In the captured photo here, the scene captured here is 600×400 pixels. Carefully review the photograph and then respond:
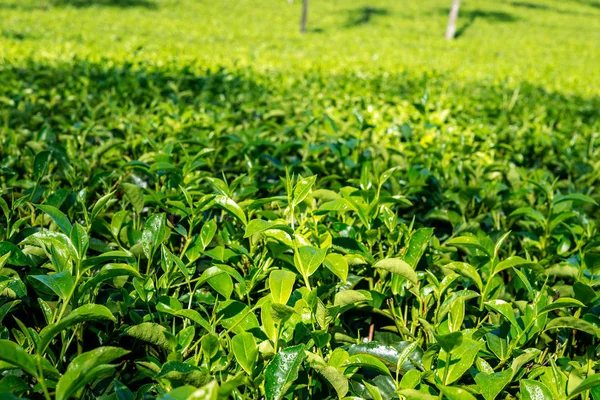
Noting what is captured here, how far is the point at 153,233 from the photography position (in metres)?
1.43

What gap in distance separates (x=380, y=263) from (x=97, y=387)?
2.33ft

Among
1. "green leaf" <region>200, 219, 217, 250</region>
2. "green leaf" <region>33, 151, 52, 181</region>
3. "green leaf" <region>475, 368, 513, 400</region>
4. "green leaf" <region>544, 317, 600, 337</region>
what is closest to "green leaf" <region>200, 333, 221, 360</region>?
"green leaf" <region>200, 219, 217, 250</region>

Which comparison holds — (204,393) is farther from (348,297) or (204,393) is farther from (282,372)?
(348,297)

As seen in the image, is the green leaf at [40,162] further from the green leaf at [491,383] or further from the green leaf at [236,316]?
the green leaf at [491,383]

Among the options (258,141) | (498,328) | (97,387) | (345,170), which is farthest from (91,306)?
(345,170)

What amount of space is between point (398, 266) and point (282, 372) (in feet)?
1.40

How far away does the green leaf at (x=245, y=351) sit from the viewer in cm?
109

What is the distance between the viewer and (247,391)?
116 centimetres

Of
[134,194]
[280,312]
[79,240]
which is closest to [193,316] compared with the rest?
[280,312]

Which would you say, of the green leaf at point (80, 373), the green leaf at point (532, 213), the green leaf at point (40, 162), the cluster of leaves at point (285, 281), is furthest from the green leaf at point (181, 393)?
the green leaf at point (532, 213)

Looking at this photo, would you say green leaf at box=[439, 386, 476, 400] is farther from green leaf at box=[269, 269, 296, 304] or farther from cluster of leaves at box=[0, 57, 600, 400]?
green leaf at box=[269, 269, 296, 304]

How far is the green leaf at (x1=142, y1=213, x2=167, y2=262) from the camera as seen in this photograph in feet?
4.66

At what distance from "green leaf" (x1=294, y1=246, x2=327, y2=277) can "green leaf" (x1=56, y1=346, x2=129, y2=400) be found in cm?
52

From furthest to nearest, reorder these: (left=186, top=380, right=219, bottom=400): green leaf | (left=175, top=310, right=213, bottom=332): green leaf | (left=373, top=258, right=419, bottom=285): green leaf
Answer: (left=373, top=258, right=419, bottom=285): green leaf < (left=175, top=310, right=213, bottom=332): green leaf < (left=186, top=380, right=219, bottom=400): green leaf
